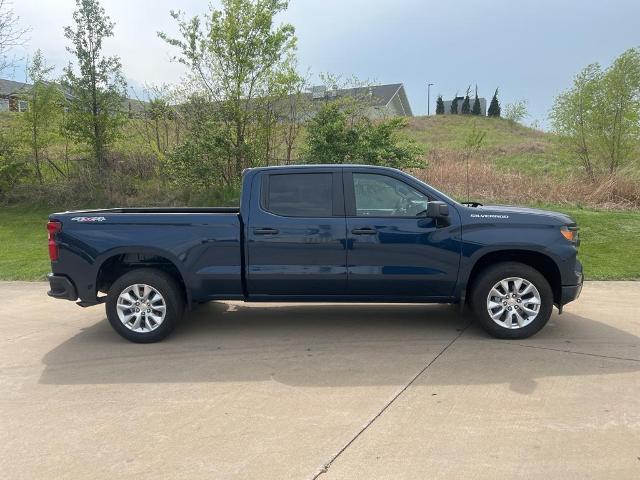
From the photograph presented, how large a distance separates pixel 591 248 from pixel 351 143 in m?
6.38

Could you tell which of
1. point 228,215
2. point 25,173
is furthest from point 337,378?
point 25,173

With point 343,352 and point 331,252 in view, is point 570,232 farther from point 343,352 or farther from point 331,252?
point 343,352

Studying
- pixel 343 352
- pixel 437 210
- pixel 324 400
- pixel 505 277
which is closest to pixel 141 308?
pixel 343 352

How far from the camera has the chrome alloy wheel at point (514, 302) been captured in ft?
16.4

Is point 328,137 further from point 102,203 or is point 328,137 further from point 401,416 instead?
point 401,416

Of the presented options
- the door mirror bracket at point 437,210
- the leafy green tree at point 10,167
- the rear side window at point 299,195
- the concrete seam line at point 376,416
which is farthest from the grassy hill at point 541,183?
the leafy green tree at point 10,167

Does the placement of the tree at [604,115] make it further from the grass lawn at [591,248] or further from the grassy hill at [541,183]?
the grass lawn at [591,248]

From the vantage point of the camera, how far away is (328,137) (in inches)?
509

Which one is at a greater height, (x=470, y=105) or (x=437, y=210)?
(x=470, y=105)

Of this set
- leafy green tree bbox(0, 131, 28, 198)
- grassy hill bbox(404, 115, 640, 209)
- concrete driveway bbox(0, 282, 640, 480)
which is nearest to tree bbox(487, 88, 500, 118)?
grassy hill bbox(404, 115, 640, 209)

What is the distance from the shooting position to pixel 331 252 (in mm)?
5066

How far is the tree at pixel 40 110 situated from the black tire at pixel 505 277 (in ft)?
51.1

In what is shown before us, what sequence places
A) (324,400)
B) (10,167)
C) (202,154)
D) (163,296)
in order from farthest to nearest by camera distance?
(10,167) → (202,154) → (163,296) → (324,400)

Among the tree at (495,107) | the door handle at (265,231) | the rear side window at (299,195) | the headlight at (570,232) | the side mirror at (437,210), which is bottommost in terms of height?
the headlight at (570,232)
